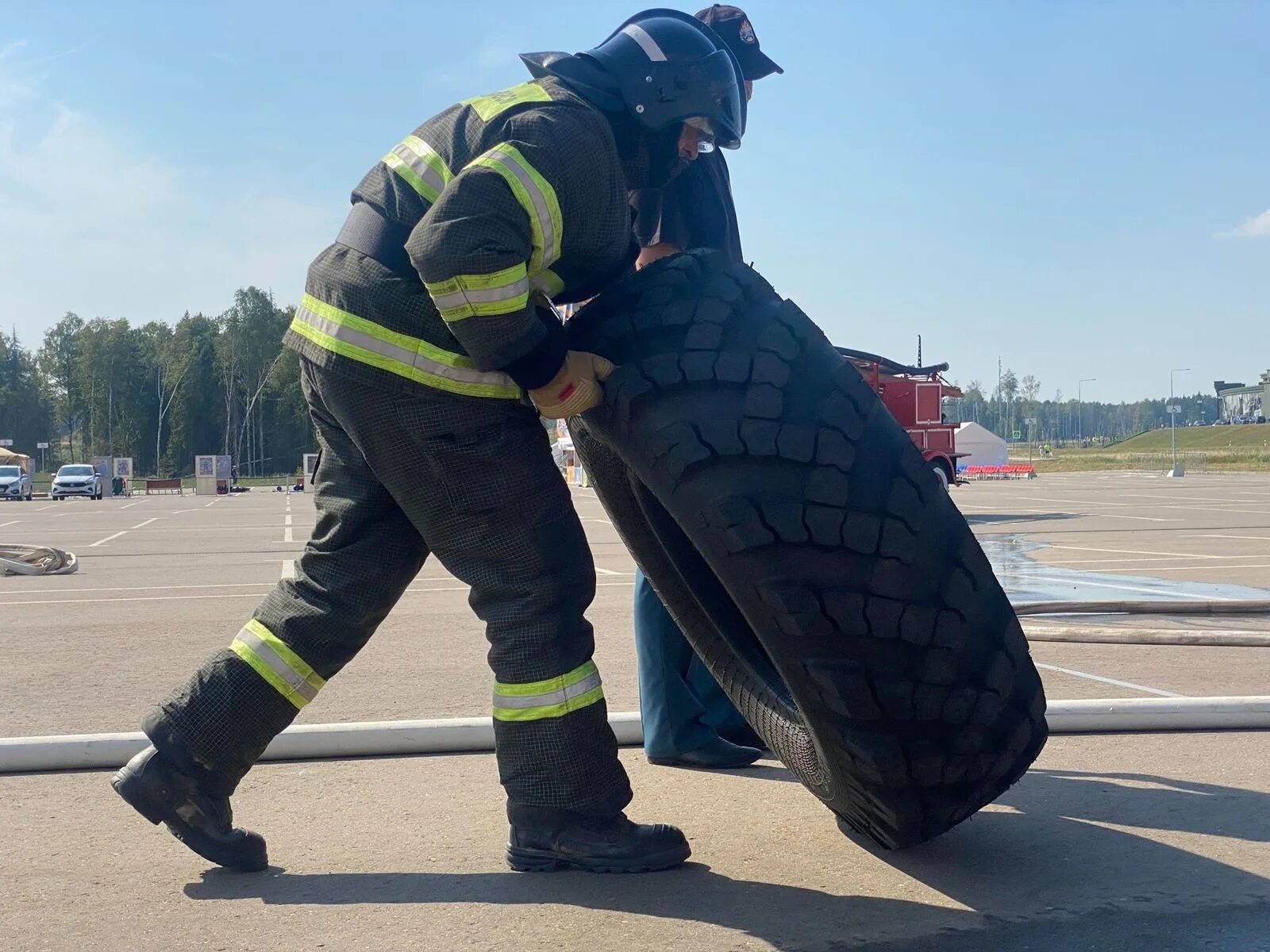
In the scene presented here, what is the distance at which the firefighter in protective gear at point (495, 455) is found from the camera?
2.46 meters

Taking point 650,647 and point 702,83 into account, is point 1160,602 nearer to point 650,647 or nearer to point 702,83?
point 650,647

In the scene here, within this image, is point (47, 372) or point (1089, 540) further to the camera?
point (47, 372)

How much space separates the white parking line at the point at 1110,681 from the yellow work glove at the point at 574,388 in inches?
104

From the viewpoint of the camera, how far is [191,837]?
2.56 m

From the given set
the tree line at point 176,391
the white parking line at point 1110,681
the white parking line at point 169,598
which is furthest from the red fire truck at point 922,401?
the tree line at point 176,391

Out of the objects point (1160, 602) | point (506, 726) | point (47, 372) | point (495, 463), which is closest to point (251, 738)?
point (506, 726)

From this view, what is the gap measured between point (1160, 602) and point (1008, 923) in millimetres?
4550

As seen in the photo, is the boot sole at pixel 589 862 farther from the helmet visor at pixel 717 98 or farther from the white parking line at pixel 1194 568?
the white parking line at pixel 1194 568

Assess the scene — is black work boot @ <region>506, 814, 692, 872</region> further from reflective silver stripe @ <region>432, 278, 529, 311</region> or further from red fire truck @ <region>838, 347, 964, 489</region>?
red fire truck @ <region>838, 347, 964, 489</region>

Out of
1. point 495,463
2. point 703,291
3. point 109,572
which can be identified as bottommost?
point 109,572

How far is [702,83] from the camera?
259cm

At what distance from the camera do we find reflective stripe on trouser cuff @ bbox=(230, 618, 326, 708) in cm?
266

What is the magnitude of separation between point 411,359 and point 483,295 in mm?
287

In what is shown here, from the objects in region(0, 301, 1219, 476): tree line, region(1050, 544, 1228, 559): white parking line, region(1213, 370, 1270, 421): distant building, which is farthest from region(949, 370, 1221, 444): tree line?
region(1050, 544, 1228, 559): white parking line
